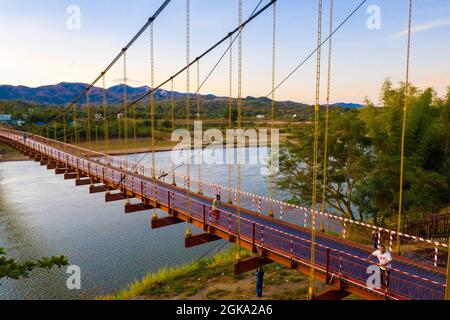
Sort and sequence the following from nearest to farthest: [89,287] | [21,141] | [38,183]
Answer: [89,287], [21,141], [38,183]

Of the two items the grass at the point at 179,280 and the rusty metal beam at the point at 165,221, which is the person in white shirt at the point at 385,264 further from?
the grass at the point at 179,280

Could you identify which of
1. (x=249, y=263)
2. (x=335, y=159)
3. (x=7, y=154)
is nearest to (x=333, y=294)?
(x=249, y=263)

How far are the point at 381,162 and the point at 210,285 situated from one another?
10144 millimetres

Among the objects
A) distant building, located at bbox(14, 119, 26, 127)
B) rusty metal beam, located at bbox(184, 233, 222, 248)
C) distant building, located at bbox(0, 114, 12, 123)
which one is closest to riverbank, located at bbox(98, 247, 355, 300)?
rusty metal beam, located at bbox(184, 233, 222, 248)

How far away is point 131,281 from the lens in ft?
54.4

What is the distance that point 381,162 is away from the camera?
59.5 ft

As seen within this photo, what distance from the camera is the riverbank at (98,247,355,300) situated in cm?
1441

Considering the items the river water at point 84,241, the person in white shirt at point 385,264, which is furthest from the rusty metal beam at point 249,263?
the river water at point 84,241

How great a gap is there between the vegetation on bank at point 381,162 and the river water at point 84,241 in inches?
204

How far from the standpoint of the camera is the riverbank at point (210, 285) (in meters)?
14.4

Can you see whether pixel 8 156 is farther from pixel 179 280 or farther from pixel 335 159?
pixel 335 159
